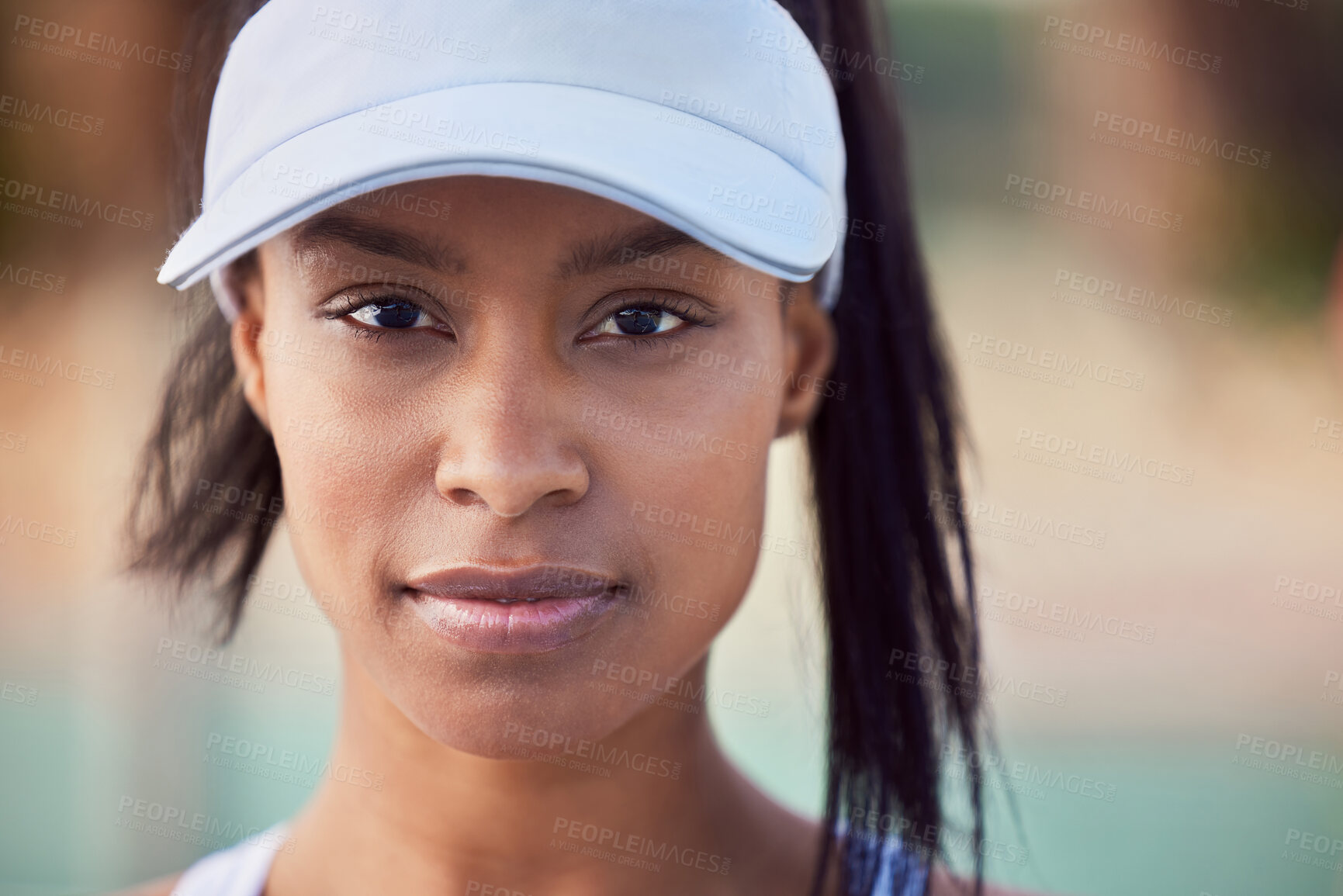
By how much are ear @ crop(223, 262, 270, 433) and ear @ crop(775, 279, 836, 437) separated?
0.55 m

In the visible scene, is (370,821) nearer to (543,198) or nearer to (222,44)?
(543,198)

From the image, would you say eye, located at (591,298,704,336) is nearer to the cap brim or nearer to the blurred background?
the cap brim

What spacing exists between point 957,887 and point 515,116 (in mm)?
1095

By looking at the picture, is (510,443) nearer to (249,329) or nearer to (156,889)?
(249,329)

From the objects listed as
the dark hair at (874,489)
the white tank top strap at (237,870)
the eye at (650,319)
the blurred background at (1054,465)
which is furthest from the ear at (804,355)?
the blurred background at (1054,465)

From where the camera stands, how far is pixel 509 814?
1215 mm

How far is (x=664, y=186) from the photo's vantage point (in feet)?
3.07

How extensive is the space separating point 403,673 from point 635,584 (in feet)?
0.75

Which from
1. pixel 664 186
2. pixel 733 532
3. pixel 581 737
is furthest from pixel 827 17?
pixel 581 737

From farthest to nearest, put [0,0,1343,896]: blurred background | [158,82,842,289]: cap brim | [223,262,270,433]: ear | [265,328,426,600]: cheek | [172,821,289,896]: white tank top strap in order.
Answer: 1. [0,0,1343,896]: blurred background
2. [172,821,289,896]: white tank top strap
3. [223,262,270,433]: ear
4. [265,328,426,600]: cheek
5. [158,82,842,289]: cap brim

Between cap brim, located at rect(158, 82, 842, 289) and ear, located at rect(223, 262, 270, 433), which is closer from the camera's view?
cap brim, located at rect(158, 82, 842, 289)

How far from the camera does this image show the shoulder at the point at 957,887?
1.44 meters

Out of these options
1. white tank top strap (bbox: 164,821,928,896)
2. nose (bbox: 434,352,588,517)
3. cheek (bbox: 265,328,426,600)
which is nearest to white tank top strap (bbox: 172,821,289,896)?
white tank top strap (bbox: 164,821,928,896)

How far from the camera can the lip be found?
3.26ft
